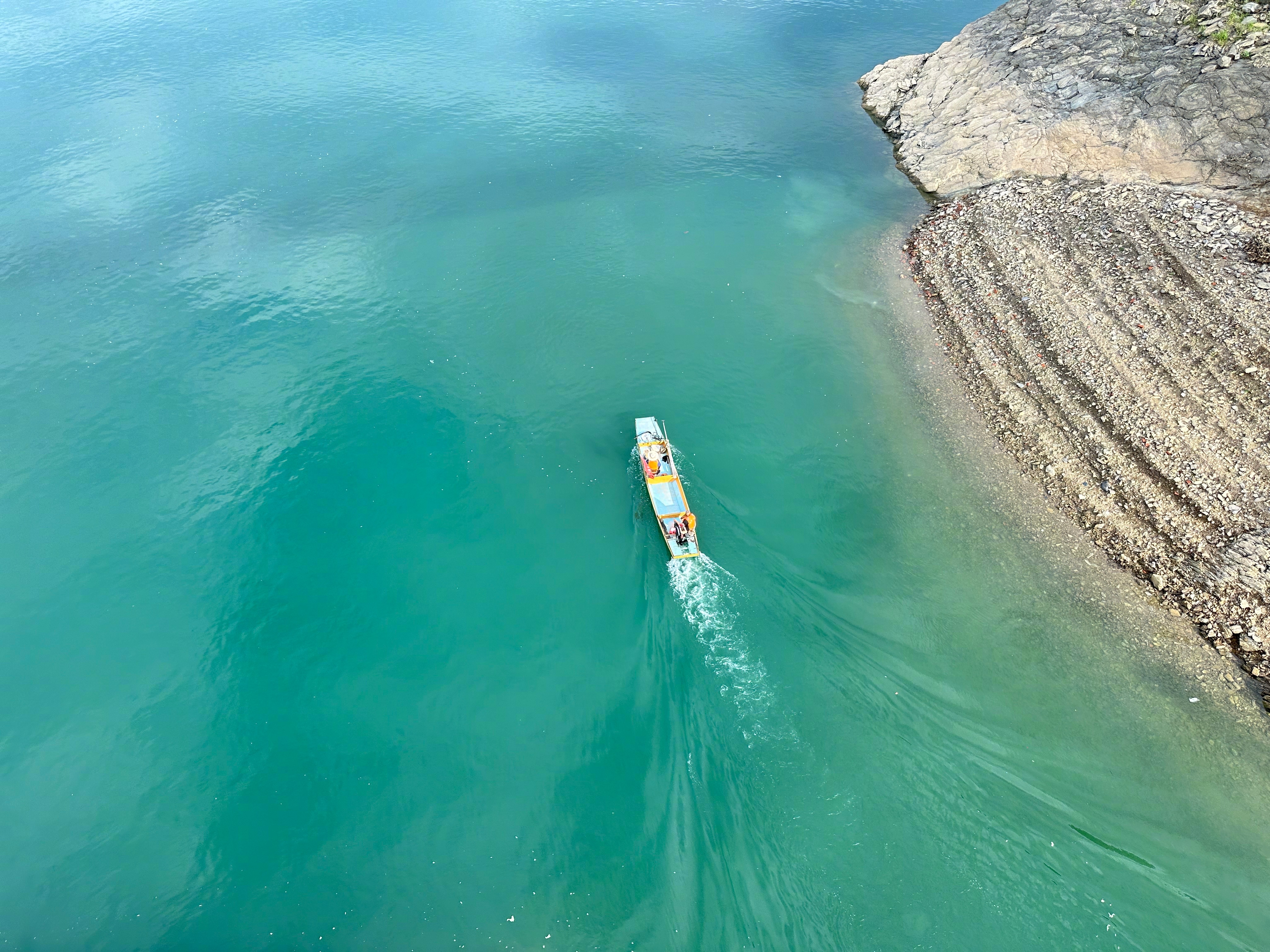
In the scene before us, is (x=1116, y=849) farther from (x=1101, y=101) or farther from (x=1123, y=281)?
(x=1101, y=101)

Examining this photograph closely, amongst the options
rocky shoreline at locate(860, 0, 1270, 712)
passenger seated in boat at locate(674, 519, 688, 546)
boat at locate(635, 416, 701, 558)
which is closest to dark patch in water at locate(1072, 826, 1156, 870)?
rocky shoreline at locate(860, 0, 1270, 712)

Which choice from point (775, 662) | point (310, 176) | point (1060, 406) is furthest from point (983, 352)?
point (310, 176)

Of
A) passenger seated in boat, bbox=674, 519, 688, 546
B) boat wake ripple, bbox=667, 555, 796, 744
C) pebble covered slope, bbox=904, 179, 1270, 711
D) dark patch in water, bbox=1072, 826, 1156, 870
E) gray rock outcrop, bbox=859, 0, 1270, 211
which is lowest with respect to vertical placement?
dark patch in water, bbox=1072, 826, 1156, 870

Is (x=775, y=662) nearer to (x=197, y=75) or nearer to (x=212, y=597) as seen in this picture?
(x=212, y=597)

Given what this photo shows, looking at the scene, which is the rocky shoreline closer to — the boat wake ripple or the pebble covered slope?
the pebble covered slope

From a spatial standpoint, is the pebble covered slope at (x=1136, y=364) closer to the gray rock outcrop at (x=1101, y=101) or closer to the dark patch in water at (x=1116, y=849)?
the gray rock outcrop at (x=1101, y=101)
